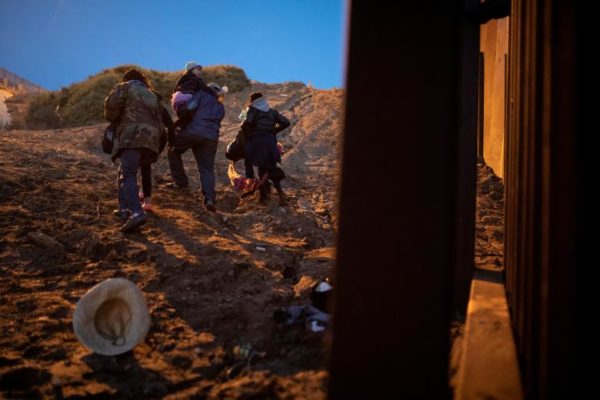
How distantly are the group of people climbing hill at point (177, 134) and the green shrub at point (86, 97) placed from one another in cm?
1162

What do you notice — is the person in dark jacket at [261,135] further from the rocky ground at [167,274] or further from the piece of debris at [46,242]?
the piece of debris at [46,242]

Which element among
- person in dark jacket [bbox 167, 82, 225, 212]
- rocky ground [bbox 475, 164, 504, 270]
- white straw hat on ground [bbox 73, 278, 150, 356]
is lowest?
white straw hat on ground [bbox 73, 278, 150, 356]

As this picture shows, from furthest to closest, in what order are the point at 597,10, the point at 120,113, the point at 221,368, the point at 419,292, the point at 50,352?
the point at 120,113 → the point at 50,352 → the point at 221,368 → the point at 419,292 → the point at 597,10

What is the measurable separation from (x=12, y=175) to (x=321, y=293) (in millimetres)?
5399

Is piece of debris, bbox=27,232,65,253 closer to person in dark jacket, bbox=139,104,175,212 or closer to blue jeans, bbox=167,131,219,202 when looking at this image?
person in dark jacket, bbox=139,104,175,212

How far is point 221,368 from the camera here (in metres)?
2.20

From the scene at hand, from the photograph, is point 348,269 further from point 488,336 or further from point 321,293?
point 321,293

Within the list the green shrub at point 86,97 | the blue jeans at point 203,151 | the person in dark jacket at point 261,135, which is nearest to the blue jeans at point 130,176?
the blue jeans at point 203,151

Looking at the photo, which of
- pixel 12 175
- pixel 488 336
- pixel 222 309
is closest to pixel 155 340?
pixel 222 309

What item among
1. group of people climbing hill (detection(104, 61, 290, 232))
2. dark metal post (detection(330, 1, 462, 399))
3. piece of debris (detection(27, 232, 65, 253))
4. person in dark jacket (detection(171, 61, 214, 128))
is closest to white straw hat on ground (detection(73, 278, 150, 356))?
dark metal post (detection(330, 1, 462, 399))

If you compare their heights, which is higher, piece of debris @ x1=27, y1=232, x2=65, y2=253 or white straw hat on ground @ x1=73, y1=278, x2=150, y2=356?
piece of debris @ x1=27, y1=232, x2=65, y2=253

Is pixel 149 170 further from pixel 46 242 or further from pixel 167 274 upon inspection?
pixel 167 274

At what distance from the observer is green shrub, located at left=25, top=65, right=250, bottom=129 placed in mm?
15898

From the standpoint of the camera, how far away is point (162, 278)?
11.5ft
